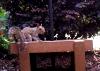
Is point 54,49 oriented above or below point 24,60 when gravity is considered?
above

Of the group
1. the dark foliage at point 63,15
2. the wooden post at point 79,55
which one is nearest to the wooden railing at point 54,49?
the wooden post at point 79,55

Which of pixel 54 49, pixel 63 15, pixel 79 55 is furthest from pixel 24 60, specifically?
pixel 63 15

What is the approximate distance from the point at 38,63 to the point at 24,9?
1.16 metres

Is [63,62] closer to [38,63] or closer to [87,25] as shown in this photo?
[38,63]

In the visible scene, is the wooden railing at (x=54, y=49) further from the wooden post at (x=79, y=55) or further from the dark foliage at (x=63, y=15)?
the dark foliage at (x=63, y=15)

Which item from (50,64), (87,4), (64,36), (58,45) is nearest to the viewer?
(58,45)

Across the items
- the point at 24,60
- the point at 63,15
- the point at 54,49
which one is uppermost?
the point at 63,15

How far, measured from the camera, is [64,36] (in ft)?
17.1

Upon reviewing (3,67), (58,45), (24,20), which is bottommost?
(3,67)

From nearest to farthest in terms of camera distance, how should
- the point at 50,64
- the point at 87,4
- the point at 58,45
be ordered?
the point at 58,45, the point at 50,64, the point at 87,4

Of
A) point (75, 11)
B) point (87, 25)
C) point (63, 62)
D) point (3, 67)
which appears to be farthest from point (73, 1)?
point (3, 67)

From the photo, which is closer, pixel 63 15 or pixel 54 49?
pixel 54 49

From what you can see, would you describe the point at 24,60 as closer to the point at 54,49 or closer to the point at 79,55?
the point at 54,49

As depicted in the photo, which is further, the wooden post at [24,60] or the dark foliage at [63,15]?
the dark foliage at [63,15]
